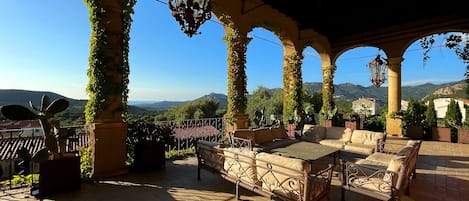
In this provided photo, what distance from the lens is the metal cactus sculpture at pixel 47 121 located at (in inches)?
115

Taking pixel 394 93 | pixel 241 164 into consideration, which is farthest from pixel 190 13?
pixel 394 93

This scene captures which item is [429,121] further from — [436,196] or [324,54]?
[436,196]

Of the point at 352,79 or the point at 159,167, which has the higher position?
the point at 352,79

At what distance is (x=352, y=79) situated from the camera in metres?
24.0

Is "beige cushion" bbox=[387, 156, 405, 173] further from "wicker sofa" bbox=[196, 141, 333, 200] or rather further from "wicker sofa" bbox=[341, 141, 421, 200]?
"wicker sofa" bbox=[196, 141, 333, 200]

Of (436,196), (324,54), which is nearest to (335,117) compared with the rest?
(324,54)

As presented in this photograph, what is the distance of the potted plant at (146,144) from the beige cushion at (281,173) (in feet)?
7.72

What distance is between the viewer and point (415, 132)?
27.1ft

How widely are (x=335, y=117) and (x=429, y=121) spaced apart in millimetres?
3164

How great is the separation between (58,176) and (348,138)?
217 inches

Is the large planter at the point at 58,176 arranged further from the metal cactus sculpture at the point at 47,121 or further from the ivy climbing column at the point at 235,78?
the ivy climbing column at the point at 235,78

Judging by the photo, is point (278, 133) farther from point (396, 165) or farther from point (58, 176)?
point (58, 176)

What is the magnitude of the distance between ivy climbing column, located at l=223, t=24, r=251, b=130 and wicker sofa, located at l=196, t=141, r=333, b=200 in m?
2.68

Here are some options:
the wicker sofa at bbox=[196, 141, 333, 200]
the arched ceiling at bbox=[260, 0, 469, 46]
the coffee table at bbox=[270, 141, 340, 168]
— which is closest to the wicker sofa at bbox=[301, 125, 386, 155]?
the coffee table at bbox=[270, 141, 340, 168]
